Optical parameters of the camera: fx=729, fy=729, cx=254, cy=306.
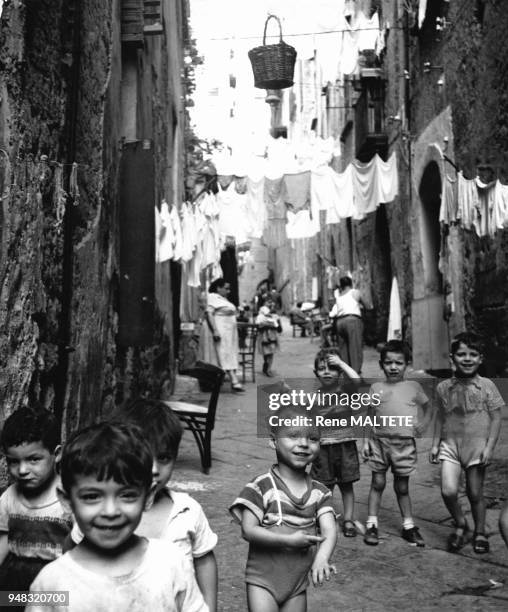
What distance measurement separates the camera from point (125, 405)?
221 centimetres

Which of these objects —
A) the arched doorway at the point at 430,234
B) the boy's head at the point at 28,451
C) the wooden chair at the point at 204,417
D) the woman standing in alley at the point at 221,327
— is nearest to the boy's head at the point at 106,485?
the boy's head at the point at 28,451

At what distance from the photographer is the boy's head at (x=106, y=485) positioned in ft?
4.75

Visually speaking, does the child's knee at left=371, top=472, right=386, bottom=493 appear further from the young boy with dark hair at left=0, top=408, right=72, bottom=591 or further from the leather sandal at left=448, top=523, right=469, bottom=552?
the young boy with dark hair at left=0, top=408, right=72, bottom=591

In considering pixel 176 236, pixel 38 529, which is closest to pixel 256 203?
pixel 176 236

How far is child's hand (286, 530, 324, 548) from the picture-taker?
2.29 metres

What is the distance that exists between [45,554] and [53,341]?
177 centimetres

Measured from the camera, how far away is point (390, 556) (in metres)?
3.87

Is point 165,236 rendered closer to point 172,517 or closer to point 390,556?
point 390,556

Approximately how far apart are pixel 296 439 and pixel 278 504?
0.23m

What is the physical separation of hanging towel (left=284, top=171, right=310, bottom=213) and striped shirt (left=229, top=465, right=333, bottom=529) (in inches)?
391

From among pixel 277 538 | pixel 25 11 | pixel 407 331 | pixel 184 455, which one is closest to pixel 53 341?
pixel 25 11

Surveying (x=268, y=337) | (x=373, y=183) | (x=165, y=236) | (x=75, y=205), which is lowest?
(x=268, y=337)

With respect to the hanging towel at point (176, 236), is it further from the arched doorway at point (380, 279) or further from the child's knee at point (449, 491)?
the arched doorway at point (380, 279)

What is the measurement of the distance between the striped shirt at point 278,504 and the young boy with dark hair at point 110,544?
0.92 metres
